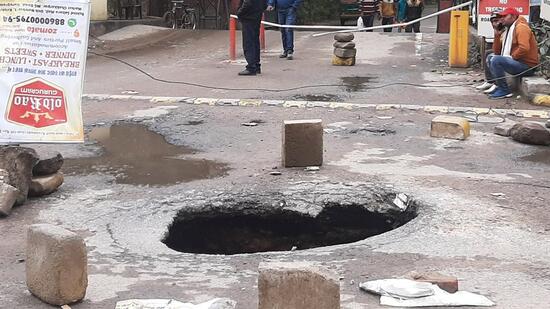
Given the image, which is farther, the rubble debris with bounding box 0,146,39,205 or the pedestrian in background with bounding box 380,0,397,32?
the pedestrian in background with bounding box 380,0,397,32

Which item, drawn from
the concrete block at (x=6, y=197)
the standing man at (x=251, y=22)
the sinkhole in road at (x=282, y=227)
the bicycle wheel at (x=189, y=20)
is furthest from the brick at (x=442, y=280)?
the bicycle wheel at (x=189, y=20)

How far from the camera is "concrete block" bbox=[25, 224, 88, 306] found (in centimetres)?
460

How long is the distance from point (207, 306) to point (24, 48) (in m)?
3.48

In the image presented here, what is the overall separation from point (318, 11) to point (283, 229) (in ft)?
82.6

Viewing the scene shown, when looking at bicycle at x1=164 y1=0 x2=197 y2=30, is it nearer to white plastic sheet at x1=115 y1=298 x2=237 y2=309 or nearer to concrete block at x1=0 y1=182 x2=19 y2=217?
concrete block at x1=0 y1=182 x2=19 y2=217

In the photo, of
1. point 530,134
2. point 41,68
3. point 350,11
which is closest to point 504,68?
point 530,134

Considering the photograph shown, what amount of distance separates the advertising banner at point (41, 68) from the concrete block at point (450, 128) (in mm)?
3995

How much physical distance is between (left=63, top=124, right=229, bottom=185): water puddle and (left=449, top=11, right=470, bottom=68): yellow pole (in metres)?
7.22

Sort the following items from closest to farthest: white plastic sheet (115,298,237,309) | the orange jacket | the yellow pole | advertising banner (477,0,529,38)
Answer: white plastic sheet (115,298,237,309)
the orange jacket
advertising banner (477,0,529,38)
the yellow pole

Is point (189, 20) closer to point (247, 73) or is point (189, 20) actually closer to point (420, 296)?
point (247, 73)

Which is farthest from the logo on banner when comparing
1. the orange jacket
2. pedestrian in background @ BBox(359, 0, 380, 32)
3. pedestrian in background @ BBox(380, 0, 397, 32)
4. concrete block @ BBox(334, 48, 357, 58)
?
pedestrian in background @ BBox(359, 0, 380, 32)

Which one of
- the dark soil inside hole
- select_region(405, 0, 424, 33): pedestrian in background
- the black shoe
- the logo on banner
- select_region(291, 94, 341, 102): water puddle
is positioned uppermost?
select_region(405, 0, 424, 33): pedestrian in background

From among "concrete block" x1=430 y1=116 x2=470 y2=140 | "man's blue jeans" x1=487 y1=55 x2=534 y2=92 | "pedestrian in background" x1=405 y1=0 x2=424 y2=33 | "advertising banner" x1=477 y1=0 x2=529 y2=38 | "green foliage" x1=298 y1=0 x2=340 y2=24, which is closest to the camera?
"concrete block" x1=430 y1=116 x2=470 y2=140

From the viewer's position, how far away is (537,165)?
26.2 feet
